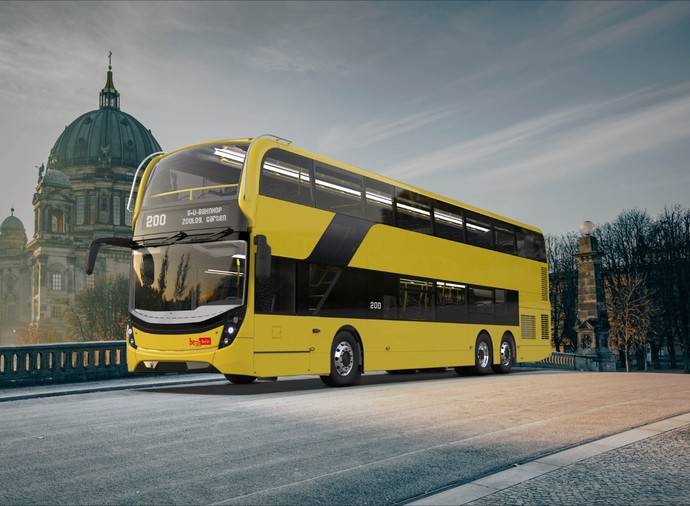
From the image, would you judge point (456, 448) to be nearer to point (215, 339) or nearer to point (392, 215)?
point (215, 339)

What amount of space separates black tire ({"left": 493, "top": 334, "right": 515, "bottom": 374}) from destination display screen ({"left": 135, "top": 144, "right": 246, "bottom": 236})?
11.6 m

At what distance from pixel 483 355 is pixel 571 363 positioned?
20246mm

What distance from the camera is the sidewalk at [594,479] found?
5344 mm

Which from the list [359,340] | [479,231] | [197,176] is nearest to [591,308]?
[479,231]

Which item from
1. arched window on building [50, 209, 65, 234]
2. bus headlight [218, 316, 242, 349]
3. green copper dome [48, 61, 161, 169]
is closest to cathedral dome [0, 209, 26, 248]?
green copper dome [48, 61, 161, 169]

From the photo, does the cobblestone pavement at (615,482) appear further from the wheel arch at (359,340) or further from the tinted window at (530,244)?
the tinted window at (530,244)

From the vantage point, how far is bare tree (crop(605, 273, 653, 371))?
175ft

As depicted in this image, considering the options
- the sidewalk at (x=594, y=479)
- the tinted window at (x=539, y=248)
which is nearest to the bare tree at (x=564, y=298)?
the tinted window at (x=539, y=248)

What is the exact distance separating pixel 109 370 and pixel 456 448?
1323 centimetres

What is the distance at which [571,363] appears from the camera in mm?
39812

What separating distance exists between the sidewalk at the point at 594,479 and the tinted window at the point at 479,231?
13.3 metres

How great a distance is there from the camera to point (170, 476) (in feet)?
20.4

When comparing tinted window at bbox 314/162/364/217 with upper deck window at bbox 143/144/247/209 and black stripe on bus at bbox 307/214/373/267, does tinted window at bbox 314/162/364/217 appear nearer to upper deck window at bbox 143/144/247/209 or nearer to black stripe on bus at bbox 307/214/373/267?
black stripe on bus at bbox 307/214/373/267

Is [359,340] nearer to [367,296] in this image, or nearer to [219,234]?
[367,296]
